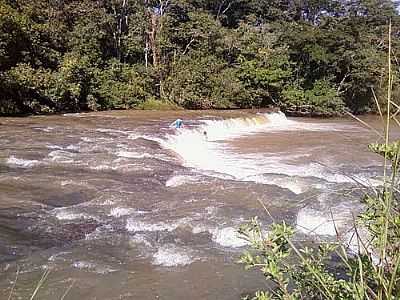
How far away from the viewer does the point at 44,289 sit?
16.6 feet

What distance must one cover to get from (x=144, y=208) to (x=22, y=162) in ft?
13.5

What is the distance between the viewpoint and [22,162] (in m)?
10.3

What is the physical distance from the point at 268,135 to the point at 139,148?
8.43 metres

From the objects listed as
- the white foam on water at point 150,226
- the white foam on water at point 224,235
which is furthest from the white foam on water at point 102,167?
the white foam on water at point 224,235

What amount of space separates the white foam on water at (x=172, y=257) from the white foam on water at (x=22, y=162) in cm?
514

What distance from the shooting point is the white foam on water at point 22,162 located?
1010 cm

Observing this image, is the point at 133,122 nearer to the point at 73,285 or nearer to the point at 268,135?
the point at 268,135

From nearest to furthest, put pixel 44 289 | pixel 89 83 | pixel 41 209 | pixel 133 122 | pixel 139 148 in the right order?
pixel 44 289 < pixel 41 209 < pixel 139 148 < pixel 133 122 < pixel 89 83

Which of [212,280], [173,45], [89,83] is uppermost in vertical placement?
[173,45]

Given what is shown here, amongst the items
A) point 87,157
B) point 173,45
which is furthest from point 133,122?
point 173,45

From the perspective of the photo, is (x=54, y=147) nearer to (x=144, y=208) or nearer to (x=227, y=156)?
(x=227, y=156)

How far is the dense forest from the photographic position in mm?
21125

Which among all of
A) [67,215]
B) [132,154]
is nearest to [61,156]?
[132,154]

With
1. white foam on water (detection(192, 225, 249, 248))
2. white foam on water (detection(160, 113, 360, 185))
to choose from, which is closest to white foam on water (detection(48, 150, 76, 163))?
white foam on water (detection(160, 113, 360, 185))
